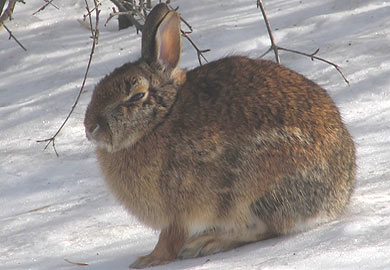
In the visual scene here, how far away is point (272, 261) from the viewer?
2.95m

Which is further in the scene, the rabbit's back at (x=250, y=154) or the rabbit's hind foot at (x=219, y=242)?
the rabbit's hind foot at (x=219, y=242)

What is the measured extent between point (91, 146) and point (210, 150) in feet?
7.12

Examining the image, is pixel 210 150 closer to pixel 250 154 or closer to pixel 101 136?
pixel 250 154

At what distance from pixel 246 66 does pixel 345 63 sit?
2.51m

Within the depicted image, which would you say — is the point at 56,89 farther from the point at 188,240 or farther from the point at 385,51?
the point at 188,240

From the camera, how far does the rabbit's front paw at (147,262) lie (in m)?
3.41

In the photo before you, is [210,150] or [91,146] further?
[91,146]

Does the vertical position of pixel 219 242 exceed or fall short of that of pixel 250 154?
it falls short

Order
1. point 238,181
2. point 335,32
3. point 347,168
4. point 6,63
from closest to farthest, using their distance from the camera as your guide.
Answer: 1. point 238,181
2. point 347,168
3. point 335,32
4. point 6,63

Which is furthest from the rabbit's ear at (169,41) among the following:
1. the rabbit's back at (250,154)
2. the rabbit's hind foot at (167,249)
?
the rabbit's hind foot at (167,249)

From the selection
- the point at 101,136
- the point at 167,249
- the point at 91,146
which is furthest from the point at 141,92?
the point at 91,146

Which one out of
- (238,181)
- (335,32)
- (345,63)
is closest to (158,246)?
(238,181)

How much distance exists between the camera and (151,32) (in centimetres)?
344

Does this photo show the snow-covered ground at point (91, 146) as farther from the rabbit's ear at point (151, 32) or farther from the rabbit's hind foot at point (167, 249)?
the rabbit's ear at point (151, 32)
